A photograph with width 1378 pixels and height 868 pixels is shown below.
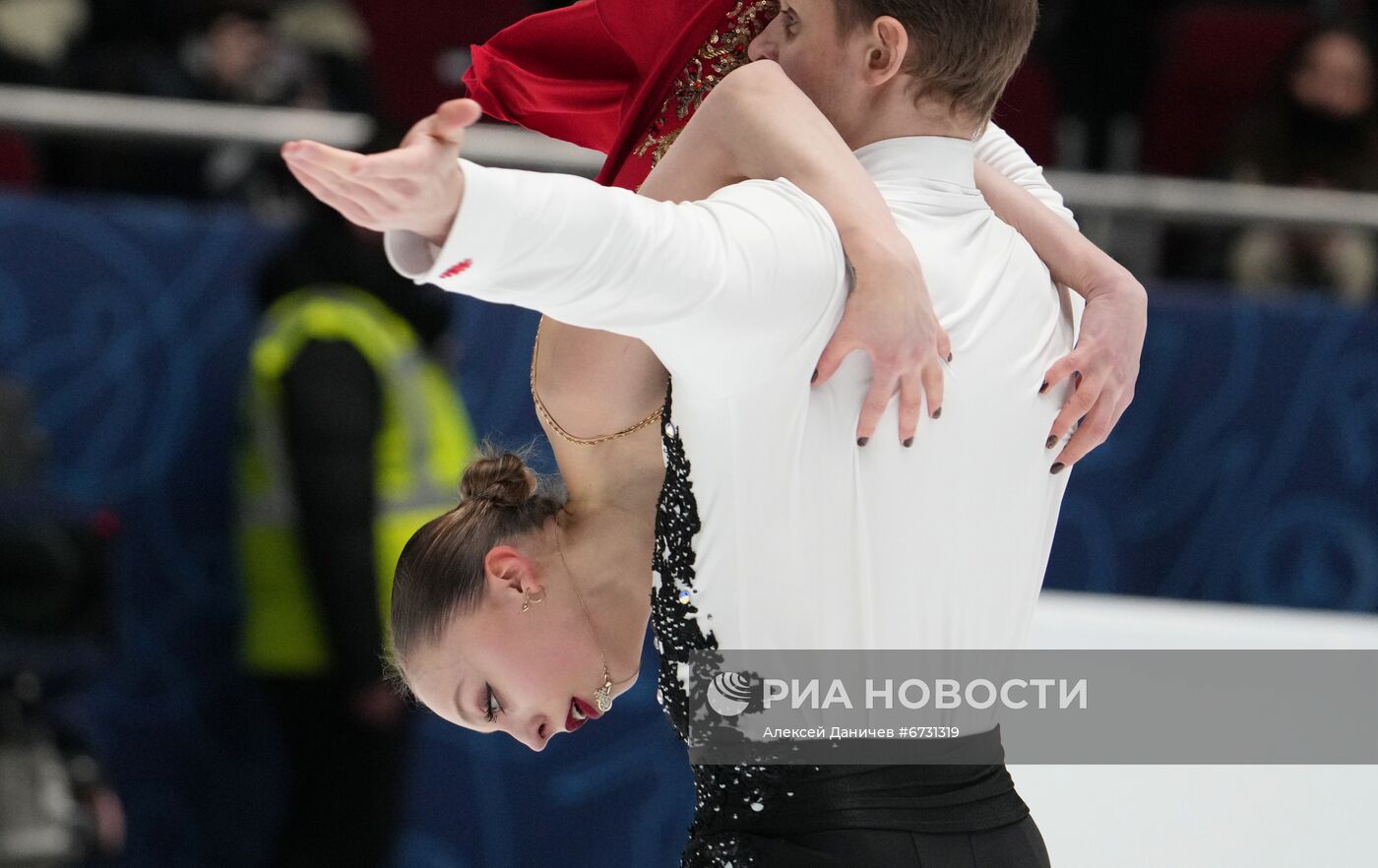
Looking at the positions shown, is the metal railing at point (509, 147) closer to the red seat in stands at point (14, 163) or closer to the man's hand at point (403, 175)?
the red seat in stands at point (14, 163)

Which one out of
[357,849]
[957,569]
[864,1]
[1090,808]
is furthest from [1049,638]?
[357,849]

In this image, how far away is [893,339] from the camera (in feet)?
3.81

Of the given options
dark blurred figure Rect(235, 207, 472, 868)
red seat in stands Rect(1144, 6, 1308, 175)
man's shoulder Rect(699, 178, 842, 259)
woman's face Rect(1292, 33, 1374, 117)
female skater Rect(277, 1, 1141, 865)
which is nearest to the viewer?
man's shoulder Rect(699, 178, 842, 259)

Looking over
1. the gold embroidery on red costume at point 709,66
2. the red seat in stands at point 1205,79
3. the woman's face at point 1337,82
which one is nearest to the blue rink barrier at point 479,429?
the woman's face at point 1337,82

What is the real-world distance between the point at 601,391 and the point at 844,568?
23 centimetres

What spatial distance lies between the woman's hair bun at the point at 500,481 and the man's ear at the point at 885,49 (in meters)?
0.54

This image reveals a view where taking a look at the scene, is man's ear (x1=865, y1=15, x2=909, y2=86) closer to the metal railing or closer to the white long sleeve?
the white long sleeve

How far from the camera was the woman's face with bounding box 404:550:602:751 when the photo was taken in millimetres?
1519

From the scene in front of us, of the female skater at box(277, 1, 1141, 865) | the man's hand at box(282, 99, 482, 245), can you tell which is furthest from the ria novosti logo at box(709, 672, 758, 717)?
the man's hand at box(282, 99, 482, 245)

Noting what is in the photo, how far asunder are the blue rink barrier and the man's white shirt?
228cm

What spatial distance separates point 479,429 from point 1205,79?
2.33 m

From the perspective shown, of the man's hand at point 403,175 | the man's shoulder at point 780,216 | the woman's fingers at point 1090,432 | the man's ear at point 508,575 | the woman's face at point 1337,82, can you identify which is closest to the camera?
the man's hand at point 403,175

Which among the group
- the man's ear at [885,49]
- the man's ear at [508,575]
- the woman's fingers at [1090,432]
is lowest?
the man's ear at [508,575]

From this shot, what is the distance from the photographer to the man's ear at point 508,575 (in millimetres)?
1518
